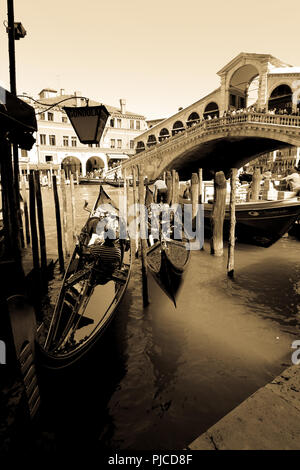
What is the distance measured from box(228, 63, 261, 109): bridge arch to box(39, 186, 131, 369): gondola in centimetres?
2185

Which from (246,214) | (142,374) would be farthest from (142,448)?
(246,214)

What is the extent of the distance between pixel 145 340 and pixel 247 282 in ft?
10.1

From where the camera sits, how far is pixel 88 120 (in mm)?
3891

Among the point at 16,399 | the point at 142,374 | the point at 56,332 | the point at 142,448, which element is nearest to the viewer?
the point at 142,448

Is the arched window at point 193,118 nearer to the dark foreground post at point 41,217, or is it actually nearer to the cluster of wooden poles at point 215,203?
the cluster of wooden poles at point 215,203

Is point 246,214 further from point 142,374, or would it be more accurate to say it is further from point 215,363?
point 142,374

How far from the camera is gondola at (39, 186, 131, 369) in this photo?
270 centimetres

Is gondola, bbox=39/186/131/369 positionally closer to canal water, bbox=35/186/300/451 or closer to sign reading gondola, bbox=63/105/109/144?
canal water, bbox=35/186/300/451

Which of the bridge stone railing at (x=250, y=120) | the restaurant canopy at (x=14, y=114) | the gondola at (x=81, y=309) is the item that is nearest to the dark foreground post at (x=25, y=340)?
the gondola at (x=81, y=309)

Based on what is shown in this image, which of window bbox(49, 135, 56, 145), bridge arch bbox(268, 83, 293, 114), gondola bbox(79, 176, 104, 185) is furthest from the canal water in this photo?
window bbox(49, 135, 56, 145)

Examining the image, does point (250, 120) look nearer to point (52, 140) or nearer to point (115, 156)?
point (115, 156)

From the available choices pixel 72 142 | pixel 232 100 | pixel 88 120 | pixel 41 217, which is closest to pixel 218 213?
pixel 41 217

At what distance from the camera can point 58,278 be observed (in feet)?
21.5

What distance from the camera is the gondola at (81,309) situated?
270cm
